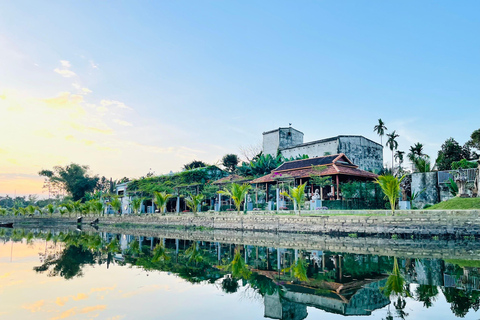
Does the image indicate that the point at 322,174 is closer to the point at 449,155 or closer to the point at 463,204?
the point at 463,204

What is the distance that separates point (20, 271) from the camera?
351 inches

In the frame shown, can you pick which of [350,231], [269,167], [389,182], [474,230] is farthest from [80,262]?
[269,167]

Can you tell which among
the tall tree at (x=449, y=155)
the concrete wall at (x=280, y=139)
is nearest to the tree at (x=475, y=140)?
the tall tree at (x=449, y=155)

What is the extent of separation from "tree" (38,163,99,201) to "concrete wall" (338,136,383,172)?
149ft

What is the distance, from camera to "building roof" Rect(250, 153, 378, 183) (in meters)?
22.8

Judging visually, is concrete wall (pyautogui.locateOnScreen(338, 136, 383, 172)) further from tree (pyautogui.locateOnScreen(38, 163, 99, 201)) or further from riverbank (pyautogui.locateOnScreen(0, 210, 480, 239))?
tree (pyautogui.locateOnScreen(38, 163, 99, 201))

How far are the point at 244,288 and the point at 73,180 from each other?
60211 millimetres

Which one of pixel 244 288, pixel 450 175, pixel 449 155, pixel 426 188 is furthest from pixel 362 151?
pixel 244 288

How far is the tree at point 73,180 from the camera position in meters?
57.8

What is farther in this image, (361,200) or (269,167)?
(269,167)

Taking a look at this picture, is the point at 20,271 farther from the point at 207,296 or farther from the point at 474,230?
the point at 474,230

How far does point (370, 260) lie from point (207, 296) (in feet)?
18.5

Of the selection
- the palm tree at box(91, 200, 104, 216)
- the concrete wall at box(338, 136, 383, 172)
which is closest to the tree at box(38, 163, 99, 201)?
the palm tree at box(91, 200, 104, 216)

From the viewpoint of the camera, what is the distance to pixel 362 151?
36125 mm
